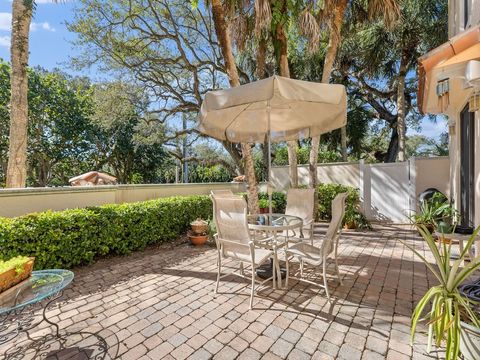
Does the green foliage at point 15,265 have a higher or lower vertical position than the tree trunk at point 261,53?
lower

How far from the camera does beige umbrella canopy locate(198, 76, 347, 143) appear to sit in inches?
122

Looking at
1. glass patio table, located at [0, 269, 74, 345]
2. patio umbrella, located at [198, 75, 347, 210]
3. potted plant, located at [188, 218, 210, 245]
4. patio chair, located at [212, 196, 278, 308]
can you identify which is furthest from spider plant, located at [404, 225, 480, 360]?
potted plant, located at [188, 218, 210, 245]

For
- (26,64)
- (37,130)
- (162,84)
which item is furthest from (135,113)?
(26,64)

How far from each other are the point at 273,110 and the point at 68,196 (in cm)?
452


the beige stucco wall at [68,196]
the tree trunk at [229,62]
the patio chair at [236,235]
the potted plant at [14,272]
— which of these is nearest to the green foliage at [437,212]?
the tree trunk at [229,62]

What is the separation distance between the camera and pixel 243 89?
3.22 m

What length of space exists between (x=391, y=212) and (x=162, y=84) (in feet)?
35.0

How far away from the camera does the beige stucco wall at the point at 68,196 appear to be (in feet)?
15.3

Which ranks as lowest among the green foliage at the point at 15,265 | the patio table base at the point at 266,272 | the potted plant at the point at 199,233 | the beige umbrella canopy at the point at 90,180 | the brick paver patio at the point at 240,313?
the brick paver patio at the point at 240,313

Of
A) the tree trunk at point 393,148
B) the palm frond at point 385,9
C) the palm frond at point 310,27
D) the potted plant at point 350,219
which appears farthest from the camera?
the tree trunk at point 393,148

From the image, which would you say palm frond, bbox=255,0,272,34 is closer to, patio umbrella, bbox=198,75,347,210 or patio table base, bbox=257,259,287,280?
patio umbrella, bbox=198,75,347,210

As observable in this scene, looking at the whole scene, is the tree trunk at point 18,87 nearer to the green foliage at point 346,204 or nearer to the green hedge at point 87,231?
the green hedge at point 87,231

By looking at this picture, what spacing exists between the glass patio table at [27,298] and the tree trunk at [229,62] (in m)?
4.33

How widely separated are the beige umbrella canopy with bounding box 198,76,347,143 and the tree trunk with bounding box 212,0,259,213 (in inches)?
45.9
